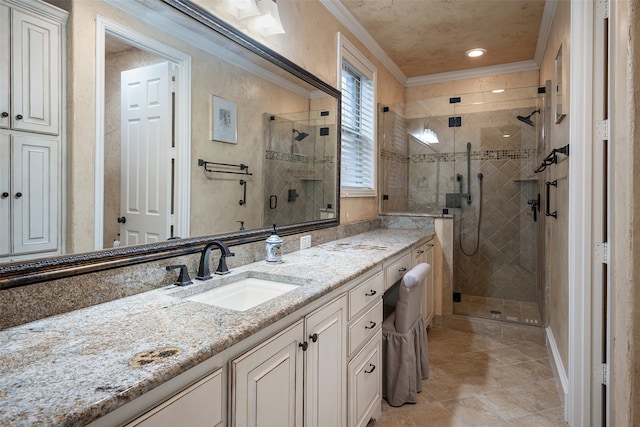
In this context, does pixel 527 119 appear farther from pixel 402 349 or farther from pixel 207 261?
pixel 207 261

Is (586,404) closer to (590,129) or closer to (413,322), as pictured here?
(413,322)

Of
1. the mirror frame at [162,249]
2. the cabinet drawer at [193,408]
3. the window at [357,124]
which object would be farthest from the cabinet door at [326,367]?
the window at [357,124]

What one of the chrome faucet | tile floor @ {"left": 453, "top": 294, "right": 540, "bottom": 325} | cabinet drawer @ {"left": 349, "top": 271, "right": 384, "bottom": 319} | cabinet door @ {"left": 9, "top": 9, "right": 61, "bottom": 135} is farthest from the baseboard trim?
cabinet door @ {"left": 9, "top": 9, "right": 61, "bottom": 135}

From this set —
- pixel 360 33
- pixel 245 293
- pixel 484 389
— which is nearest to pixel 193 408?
pixel 245 293

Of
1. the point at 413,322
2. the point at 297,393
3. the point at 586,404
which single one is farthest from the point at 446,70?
the point at 297,393

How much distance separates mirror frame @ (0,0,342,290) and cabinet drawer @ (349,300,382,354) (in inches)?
26.4

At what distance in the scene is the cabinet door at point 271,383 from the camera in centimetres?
97

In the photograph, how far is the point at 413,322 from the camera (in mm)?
2252

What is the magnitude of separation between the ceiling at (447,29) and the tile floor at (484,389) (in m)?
2.70

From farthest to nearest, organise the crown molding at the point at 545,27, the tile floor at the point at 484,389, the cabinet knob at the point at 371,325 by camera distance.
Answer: the crown molding at the point at 545,27 → the tile floor at the point at 484,389 → the cabinet knob at the point at 371,325

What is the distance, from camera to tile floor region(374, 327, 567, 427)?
2.07 meters

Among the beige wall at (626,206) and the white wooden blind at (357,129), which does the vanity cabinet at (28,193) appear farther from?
the white wooden blind at (357,129)

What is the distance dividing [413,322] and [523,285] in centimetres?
222

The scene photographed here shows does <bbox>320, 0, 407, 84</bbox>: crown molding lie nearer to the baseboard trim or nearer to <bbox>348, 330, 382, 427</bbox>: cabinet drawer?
<bbox>348, 330, 382, 427</bbox>: cabinet drawer
